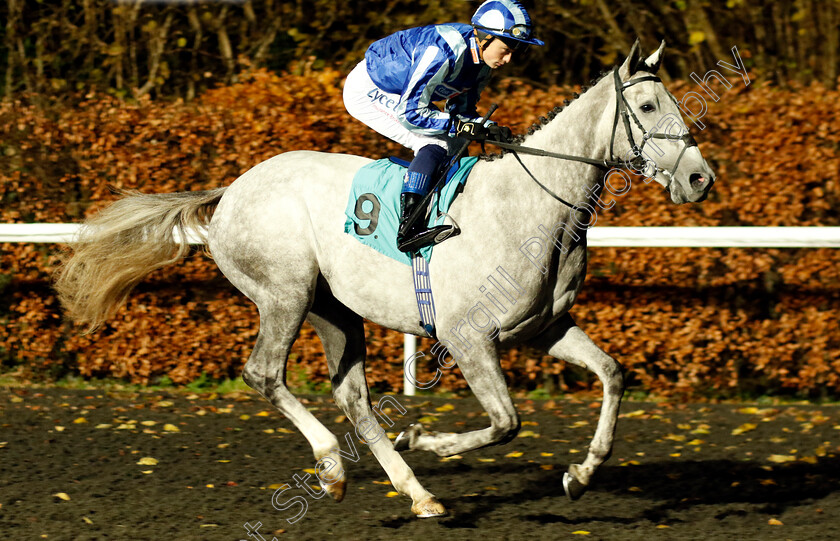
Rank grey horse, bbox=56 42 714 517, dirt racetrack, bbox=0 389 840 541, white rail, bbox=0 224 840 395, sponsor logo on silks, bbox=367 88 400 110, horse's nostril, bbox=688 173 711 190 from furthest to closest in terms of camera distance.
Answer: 1. white rail, bbox=0 224 840 395
2. sponsor logo on silks, bbox=367 88 400 110
3. dirt racetrack, bbox=0 389 840 541
4. grey horse, bbox=56 42 714 517
5. horse's nostril, bbox=688 173 711 190

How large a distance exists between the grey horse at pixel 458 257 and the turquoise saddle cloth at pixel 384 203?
0.05 m

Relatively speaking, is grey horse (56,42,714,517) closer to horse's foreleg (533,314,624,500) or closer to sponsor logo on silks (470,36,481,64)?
horse's foreleg (533,314,624,500)

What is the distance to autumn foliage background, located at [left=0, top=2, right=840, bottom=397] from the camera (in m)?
6.81

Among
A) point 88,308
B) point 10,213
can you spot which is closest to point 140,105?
point 10,213

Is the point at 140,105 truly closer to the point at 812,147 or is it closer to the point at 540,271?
the point at 540,271

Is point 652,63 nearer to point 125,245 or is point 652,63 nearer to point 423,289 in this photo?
point 423,289

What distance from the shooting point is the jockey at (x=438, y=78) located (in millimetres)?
4227

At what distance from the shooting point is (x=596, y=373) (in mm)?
4352

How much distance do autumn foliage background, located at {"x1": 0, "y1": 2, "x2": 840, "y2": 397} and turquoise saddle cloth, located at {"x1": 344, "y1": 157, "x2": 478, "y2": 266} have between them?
8.34 ft

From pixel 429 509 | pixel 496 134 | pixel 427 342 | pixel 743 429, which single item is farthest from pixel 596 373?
pixel 427 342

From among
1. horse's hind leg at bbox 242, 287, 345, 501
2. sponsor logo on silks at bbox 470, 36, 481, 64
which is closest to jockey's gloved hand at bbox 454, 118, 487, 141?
sponsor logo on silks at bbox 470, 36, 481, 64

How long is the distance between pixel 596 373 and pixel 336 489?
1.33 m

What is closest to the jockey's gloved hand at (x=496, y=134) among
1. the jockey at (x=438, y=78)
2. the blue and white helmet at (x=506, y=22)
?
the jockey at (x=438, y=78)

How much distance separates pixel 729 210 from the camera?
691cm
